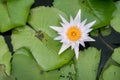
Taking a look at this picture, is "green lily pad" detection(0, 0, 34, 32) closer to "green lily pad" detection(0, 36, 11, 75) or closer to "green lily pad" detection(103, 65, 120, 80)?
"green lily pad" detection(0, 36, 11, 75)

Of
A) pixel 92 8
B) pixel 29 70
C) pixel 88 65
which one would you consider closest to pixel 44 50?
pixel 29 70

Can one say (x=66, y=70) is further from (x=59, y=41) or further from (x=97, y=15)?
(x=97, y=15)

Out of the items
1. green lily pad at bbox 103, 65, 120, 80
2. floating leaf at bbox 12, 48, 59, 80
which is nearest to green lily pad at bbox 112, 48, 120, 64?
green lily pad at bbox 103, 65, 120, 80

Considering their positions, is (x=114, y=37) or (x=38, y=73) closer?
(x=38, y=73)

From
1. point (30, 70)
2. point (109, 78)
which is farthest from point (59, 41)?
point (109, 78)

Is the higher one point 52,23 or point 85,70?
point 52,23

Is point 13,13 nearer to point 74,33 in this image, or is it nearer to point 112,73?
point 74,33

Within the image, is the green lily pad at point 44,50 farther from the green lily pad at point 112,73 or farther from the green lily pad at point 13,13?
the green lily pad at point 112,73
